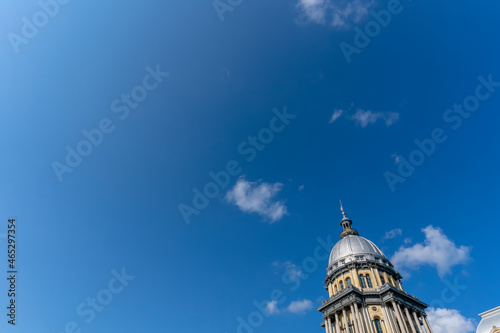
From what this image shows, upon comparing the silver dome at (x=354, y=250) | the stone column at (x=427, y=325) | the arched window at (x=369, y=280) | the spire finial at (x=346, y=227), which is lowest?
the stone column at (x=427, y=325)

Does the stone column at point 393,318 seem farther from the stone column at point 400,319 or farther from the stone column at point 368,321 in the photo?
the stone column at point 368,321

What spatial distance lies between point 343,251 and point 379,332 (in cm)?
1955

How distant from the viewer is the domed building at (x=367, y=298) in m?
58.0

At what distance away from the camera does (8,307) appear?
35.2 m

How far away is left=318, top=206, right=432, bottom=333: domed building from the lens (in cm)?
5803

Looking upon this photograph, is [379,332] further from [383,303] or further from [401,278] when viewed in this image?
[401,278]

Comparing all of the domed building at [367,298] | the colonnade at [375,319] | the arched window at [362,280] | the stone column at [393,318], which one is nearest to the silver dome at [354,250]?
the domed building at [367,298]

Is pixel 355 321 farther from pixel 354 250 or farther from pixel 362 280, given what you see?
pixel 354 250

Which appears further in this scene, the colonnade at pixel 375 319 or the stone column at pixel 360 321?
the colonnade at pixel 375 319

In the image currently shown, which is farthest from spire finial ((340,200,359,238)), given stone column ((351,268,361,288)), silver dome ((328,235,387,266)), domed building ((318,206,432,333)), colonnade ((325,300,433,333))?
colonnade ((325,300,433,333))

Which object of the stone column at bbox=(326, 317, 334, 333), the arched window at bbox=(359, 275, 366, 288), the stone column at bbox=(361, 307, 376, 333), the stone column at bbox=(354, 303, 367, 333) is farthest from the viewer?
the arched window at bbox=(359, 275, 366, 288)

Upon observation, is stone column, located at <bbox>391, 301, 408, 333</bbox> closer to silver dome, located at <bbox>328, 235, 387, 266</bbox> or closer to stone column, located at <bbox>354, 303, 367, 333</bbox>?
stone column, located at <bbox>354, 303, 367, 333</bbox>

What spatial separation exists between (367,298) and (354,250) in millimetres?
12650

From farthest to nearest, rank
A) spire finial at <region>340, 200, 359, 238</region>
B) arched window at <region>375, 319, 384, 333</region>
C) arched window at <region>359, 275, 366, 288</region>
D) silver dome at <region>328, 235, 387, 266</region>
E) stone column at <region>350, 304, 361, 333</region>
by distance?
spire finial at <region>340, 200, 359, 238</region>, silver dome at <region>328, 235, 387, 266</region>, arched window at <region>359, 275, 366, 288</region>, arched window at <region>375, 319, 384, 333</region>, stone column at <region>350, 304, 361, 333</region>
